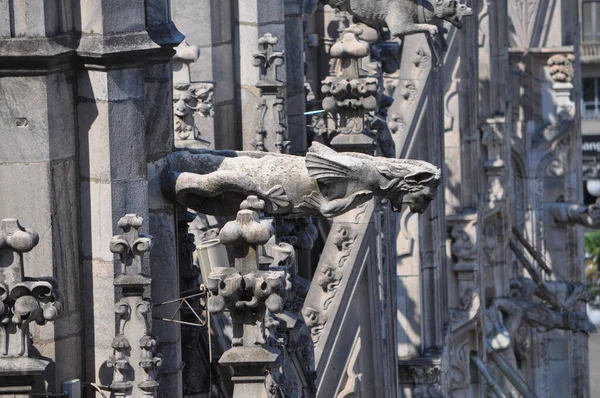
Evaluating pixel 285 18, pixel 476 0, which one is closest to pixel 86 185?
pixel 285 18

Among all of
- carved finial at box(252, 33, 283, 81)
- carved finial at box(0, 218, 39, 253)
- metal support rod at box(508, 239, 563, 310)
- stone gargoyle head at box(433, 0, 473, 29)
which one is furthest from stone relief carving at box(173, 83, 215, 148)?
metal support rod at box(508, 239, 563, 310)

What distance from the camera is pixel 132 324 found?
13102 millimetres

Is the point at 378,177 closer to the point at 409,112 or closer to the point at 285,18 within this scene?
the point at 285,18

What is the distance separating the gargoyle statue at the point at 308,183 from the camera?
13820mm

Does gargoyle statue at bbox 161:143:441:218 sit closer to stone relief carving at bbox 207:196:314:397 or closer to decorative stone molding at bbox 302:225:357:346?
stone relief carving at bbox 207:196:314:397

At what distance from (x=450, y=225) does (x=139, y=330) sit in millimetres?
26710

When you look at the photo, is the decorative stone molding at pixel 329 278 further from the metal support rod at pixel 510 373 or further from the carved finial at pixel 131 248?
the metal support rod at pixel 510 373

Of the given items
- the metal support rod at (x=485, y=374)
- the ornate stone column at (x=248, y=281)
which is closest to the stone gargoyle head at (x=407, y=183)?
the ornate stone column at (x=248, y=281)

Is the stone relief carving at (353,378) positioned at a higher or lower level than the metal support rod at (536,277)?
higher

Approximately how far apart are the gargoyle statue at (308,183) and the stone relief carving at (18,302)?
201 centimetres

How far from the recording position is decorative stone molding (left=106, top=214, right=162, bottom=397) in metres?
13.0

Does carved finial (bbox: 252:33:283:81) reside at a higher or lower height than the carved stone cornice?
higher

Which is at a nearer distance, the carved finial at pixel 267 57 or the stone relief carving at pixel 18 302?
the stone relief carving at pixel 18 302

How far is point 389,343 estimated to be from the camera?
26.0m
